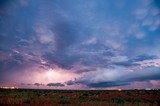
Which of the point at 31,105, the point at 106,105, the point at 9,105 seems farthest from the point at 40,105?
the point at 106,105

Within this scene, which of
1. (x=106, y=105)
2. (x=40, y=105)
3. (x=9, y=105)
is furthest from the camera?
(x=106, y=105)

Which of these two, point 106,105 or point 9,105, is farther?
point 106,105

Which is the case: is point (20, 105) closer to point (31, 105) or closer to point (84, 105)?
point (31, 105)

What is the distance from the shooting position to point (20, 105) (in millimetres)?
20125

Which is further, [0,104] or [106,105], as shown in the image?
[106,105]

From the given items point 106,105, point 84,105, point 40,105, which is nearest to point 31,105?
point 40,105

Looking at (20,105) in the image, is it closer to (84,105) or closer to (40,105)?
(40,105)

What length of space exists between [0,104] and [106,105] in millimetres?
9452

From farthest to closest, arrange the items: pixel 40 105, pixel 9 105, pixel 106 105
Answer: pixel 106 105
pixel 40 105
pixel 9 105

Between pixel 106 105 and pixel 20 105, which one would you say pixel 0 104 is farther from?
pixel 106 105

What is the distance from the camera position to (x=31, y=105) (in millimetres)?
20641

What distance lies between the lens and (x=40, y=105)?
20.4 metres

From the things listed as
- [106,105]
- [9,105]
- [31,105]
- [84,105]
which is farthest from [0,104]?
[106,105]

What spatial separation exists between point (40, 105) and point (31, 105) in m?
0.86
